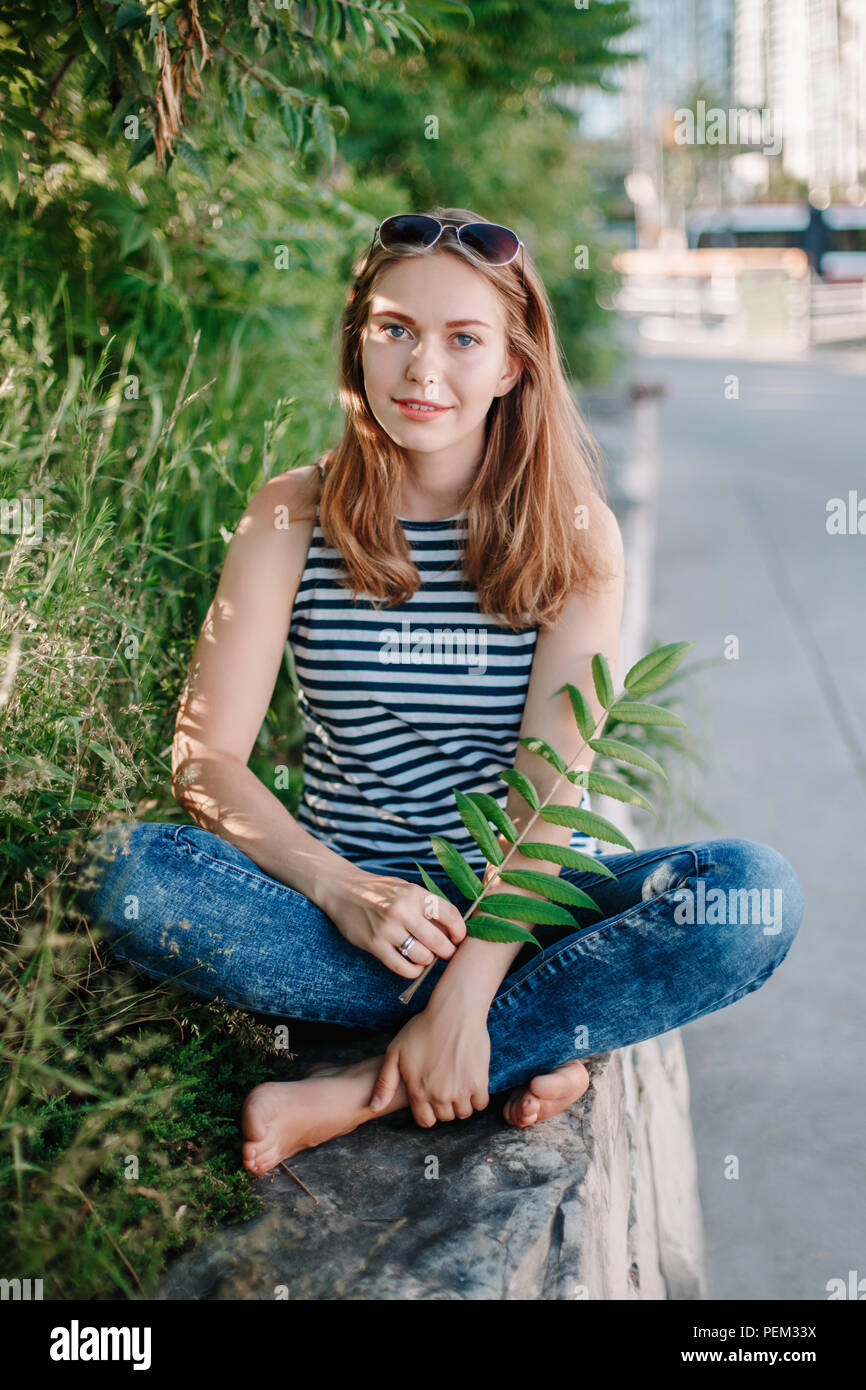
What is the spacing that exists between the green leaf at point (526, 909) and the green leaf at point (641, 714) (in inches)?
12.9

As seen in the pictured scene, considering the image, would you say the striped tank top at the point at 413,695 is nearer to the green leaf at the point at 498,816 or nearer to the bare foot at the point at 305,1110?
the green leaf at the point at 498,816

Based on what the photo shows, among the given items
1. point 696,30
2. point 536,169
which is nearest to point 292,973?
point 536,169

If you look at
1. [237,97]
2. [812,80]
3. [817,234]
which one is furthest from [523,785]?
[812,80]

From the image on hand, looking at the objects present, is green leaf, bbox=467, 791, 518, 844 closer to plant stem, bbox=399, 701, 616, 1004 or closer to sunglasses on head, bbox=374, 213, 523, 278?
plant stem, bbox=399, 701, 616, 1004

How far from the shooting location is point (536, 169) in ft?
34.6

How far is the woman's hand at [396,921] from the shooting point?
1739 mm

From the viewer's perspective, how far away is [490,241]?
1.99 m

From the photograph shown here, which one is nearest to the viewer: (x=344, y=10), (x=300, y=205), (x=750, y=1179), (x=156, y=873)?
(x=156, y=873)

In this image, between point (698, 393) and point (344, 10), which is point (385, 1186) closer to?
point (344, 10)

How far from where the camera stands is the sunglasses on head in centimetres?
198

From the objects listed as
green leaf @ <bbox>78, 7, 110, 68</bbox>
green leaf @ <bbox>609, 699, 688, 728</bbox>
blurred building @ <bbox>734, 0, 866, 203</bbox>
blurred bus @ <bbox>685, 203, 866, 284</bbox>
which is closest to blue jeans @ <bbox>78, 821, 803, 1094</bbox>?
green leaf @ <bbox>609, 699, 688, 728</bbox>

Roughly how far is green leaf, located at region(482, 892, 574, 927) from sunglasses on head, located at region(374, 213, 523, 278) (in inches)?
43.4

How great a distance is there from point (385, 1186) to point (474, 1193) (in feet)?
0.43

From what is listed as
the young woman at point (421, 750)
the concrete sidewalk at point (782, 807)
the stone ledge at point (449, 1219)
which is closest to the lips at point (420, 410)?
the young woman at point (421, 750)
